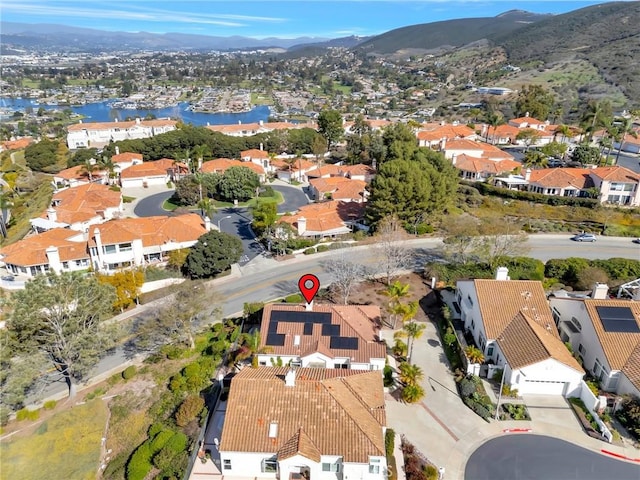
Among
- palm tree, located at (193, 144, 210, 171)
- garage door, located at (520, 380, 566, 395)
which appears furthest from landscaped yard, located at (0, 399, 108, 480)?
Result: palm tree, located at (193, 144, 210, 171)

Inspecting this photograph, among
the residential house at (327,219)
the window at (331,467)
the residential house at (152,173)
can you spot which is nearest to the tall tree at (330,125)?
the residential house at (152,173)

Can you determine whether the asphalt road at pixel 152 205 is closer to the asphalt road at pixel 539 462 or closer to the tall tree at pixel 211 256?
the tall tree at pixel 211 256

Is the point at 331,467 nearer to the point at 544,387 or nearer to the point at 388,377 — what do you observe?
the point at 388,377

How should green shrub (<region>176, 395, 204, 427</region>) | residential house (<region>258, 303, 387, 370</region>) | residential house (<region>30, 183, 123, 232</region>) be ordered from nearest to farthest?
green shrub (<region>176, 395, 204, 427</region>)
residential house (<region>258, 303, 387, 370</region>)
residential house (<region>30, 183, 123, 232</region>)

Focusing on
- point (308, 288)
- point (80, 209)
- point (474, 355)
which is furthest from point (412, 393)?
point (80, 209)

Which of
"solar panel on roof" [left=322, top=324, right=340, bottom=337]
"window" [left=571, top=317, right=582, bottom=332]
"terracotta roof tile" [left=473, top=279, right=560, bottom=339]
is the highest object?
"terracotta roof tile" [left=473, top=279, right=560, bottom=339]

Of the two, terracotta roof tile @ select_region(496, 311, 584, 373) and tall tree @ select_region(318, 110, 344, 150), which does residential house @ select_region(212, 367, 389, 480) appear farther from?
tall tree @ select_region(318, 110, 344, 150)
